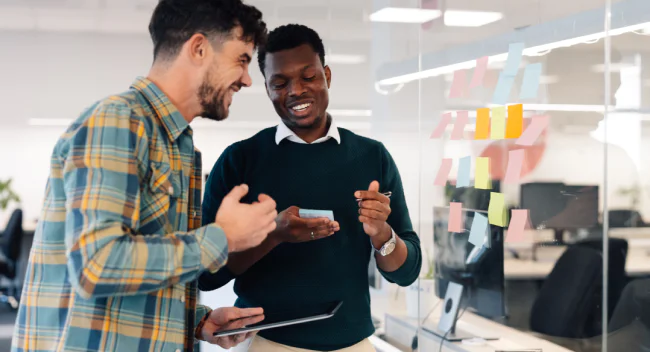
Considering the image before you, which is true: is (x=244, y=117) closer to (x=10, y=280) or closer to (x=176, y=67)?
(x=10, y=280)

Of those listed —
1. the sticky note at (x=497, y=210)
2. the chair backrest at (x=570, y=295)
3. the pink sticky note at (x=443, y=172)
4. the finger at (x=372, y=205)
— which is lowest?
the chair backrest at (x=570, y=295)

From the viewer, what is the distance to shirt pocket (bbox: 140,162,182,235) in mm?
1172

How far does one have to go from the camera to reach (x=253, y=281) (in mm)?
1718

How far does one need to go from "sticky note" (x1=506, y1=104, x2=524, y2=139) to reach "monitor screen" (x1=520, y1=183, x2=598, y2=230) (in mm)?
186

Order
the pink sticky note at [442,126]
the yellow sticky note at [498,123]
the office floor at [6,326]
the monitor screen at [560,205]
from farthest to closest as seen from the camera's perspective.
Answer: the office floor at [6,326] → the pink sticky note at [442,126] → the yellow sticky note at [498,123] → the monitor screen at [560,205]

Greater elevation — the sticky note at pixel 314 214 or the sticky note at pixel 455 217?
the sticky note at pixel 314 214

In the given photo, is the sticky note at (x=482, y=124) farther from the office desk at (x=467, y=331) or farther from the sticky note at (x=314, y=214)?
the sticky note at (x=314, y=214)

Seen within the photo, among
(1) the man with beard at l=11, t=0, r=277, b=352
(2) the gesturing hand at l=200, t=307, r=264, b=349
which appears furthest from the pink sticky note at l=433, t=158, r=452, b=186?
(1) the man with beard at l=11, t=0, r=277, b=352

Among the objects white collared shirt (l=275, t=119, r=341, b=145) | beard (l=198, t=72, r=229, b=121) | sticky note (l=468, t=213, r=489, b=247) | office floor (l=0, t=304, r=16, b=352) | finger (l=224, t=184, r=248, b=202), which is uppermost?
beard (l=198, t=72, r=229, b=121)

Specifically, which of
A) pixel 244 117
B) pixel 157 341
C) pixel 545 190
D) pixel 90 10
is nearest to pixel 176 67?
pixel 157 341

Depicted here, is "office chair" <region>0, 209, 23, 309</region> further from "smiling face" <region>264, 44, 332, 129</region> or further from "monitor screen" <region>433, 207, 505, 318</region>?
"smiling face" <region>264, 44, 332, 129</region>

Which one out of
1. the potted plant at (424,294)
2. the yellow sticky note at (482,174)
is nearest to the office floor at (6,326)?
the potted plant at (424,294)

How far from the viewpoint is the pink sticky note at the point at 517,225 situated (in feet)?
7.53

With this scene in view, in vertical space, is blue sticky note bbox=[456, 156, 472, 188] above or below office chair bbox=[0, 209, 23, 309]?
above
